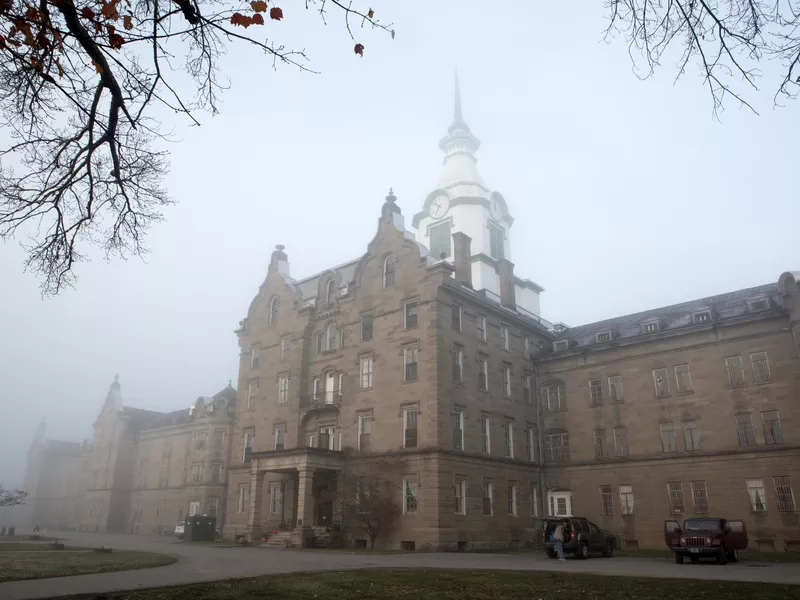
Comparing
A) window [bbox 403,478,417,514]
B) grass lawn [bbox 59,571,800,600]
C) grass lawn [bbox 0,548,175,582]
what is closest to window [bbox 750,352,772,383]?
window [bbox 403,478,417,514]

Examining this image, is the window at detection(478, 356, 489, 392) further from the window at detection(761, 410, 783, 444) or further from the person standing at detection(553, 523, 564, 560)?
the window at detection(761, 410, 783, 444)

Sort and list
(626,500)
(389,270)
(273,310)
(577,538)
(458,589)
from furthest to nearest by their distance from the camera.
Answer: (273,310), (389,270), (626,500), (577,538), (458,589)

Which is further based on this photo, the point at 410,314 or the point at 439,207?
the point at 439,207

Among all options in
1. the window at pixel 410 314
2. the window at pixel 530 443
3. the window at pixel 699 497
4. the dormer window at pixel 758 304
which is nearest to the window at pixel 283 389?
the window at pixel 410 314

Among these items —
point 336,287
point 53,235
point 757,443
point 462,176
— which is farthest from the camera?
point 462,176

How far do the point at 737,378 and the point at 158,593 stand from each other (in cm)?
3439

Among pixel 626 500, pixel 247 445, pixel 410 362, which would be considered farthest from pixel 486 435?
pixel 247 445

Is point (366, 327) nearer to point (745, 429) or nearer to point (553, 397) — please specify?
point (553, 397)

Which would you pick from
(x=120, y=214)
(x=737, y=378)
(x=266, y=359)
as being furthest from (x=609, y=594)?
(x=266, y=359)

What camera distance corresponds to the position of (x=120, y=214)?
1160cm

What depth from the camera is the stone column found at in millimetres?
38781

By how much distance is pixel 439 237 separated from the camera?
56.4 m

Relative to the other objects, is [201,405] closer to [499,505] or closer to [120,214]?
[499,505]

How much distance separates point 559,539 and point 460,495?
9.60 m
